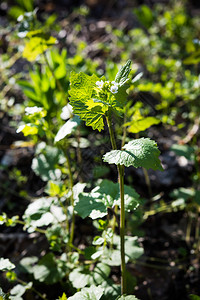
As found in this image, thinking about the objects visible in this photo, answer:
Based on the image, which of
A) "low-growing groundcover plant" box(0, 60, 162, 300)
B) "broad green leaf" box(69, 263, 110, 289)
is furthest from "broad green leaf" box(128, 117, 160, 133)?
"broad green leaf" box(69, 263, 110, 289)

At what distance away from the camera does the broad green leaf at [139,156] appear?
86cm

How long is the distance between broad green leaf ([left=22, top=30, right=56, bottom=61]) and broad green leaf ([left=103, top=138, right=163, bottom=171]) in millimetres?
936

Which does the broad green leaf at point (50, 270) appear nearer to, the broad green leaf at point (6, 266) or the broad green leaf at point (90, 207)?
the broad green leaf at point (6, 266)

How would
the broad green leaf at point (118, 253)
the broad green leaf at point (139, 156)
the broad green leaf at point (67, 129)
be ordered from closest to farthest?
the broad green leaf at point (139, 156)
the broad green leaf at point (67, 129)
the broad green leaf at point (118, 253)

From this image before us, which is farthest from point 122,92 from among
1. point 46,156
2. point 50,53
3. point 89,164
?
point 50,53

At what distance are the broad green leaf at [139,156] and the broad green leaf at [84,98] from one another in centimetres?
15

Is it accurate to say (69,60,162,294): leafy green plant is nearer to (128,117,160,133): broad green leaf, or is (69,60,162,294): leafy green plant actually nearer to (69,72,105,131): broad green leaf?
(69,72,105,131): broad green leaf

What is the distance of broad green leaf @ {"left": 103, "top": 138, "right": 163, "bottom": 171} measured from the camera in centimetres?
86

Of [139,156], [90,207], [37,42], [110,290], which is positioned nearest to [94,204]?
[90,207]

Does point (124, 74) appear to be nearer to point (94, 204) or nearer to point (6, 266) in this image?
point (94, 204)

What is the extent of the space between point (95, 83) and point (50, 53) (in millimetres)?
1198

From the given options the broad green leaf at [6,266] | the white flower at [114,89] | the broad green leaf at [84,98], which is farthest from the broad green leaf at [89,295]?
the white flower at [114,89]

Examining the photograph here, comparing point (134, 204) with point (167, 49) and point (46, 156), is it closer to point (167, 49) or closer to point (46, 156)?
point (46, 156)

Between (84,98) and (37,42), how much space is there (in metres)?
0.79
